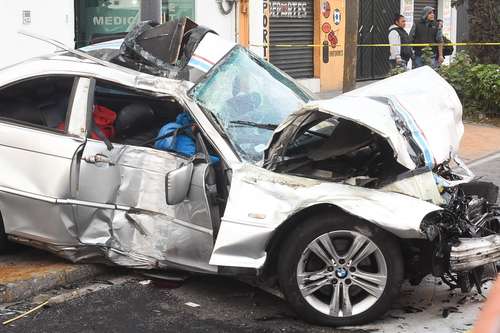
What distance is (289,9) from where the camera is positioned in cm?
1684

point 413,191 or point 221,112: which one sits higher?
point 221,112

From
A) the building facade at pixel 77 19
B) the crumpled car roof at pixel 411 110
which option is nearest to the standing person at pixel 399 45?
the building facade at pixel 77 19

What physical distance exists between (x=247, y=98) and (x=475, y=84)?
9.27m

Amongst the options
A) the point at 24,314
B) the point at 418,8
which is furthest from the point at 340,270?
the point at 418,8

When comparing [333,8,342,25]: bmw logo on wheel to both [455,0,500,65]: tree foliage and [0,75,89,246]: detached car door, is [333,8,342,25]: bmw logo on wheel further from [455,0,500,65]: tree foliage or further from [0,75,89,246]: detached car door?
[0,75,89,246]: detached car door

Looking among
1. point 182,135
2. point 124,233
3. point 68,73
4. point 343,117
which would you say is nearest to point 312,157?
point 343,117

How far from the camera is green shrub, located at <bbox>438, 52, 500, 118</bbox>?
13.3m

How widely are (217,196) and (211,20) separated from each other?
10029 millimetres

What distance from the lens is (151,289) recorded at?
5148 millimetres

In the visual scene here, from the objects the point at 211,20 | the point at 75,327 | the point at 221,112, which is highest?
the point at 211,20

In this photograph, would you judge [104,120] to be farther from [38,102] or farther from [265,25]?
[265,25]

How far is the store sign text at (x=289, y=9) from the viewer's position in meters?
16.5

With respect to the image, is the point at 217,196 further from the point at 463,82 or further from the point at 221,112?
the point at 463,82

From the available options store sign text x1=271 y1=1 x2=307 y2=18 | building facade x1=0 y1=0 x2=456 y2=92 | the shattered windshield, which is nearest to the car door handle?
the shattered windshield
